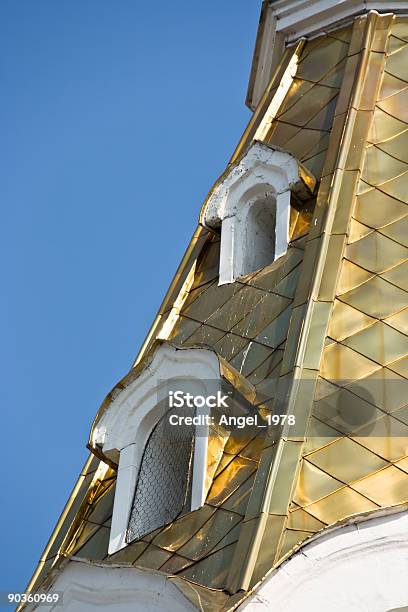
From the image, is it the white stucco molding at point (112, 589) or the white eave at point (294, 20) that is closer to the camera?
the white stucco molding at point (112, 589)

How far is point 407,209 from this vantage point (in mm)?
17500

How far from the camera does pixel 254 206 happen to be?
18234 millimetres

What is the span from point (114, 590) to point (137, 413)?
2073 millimetres

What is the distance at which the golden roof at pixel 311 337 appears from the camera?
47.7ft

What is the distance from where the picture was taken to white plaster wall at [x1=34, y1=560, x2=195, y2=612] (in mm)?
14070

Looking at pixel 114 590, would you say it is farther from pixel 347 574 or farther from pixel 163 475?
pixel 163 475

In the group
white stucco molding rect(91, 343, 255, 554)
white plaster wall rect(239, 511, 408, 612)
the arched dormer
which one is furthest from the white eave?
white plaster wall rect(239, 511, 408, 612)

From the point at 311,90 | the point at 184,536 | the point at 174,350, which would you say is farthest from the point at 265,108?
the point at 184,536

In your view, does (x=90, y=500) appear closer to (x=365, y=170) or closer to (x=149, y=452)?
(x=149, y=452)

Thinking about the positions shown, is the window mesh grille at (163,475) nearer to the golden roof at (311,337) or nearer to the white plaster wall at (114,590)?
the golden roof at (311,337)

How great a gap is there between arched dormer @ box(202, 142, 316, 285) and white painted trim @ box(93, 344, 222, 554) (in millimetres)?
1615

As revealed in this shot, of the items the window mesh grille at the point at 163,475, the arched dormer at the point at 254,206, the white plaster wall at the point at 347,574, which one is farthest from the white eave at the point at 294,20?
the white plaster wall at the point at 347,574

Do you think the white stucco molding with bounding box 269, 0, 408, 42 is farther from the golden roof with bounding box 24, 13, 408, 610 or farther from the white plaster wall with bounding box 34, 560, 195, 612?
the white plaster wall with bounding box 34, 560, 195, 612

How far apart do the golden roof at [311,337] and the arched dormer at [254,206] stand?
6.2 inches
